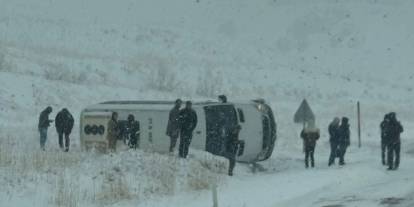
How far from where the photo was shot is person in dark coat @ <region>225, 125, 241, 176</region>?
21641 millimetres

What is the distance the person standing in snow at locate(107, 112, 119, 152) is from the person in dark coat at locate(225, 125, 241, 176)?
122 inches

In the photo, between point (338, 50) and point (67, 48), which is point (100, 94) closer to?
point (67, 48)

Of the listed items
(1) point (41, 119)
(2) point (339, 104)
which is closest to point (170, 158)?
(1) point (41, 119)

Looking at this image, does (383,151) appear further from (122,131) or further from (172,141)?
(122,131)

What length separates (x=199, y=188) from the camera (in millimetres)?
18875

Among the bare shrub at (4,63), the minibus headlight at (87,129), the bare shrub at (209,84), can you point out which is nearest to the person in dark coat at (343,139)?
the minibus headlight at (87,129)

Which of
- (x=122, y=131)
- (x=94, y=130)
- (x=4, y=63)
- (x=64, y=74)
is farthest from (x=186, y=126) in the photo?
(x=64, y=74)

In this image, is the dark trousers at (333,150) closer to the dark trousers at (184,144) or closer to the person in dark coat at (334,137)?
the person in dark coat at (334,137)

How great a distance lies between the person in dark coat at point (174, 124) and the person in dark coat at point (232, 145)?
135 centimetres

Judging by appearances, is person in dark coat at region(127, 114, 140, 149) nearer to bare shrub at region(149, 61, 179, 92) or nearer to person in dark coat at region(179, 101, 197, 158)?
person in dark coat at region(179, 101, 197, 158)

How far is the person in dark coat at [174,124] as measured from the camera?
881 inches

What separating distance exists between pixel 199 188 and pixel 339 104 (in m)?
28.9

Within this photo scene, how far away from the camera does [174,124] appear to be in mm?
22453

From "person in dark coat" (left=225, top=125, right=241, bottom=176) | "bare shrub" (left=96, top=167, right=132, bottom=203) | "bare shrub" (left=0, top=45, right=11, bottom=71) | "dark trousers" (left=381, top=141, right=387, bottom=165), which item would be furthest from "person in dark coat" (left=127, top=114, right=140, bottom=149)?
"bare shrub" (left=0, top=45, right=11, bottom=71)
